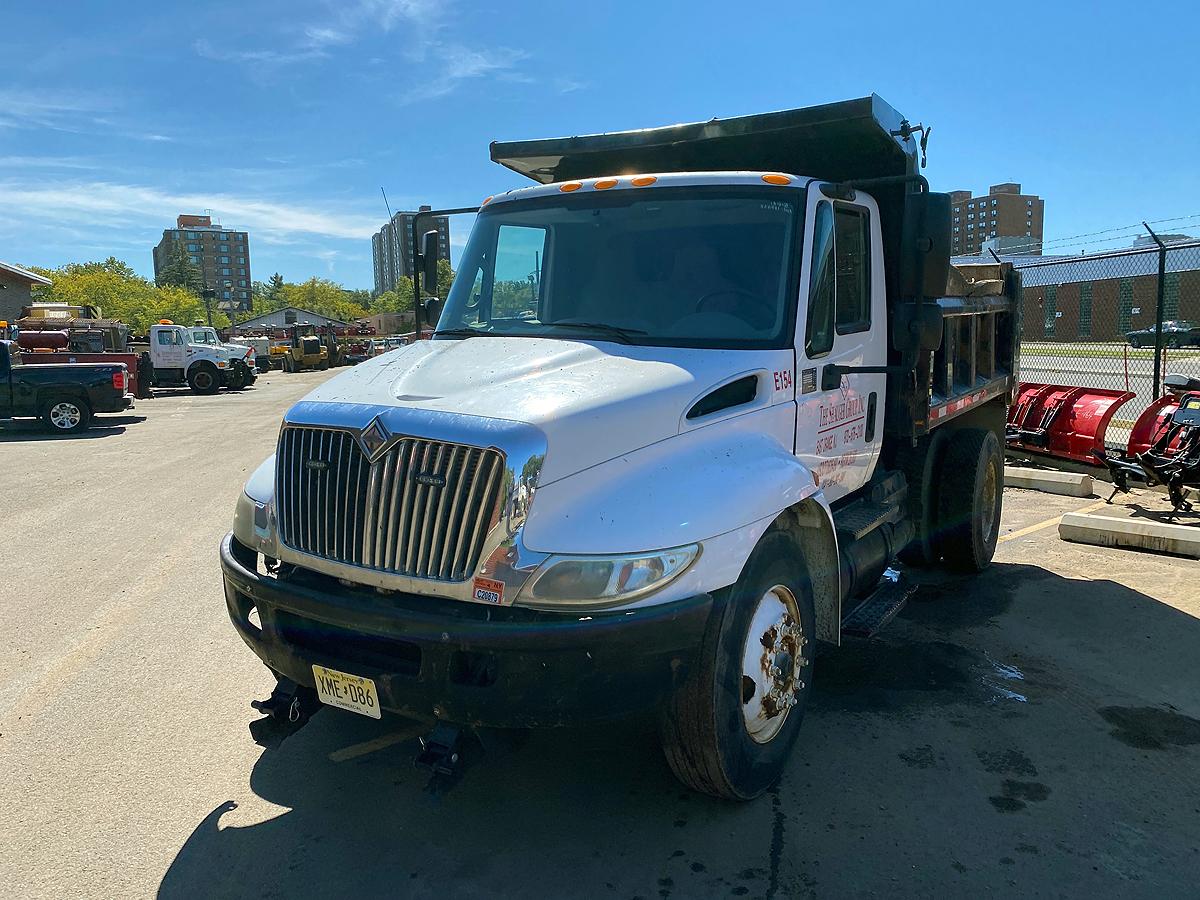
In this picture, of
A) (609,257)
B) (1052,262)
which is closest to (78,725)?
(609,257)

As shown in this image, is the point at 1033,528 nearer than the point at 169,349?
Yes

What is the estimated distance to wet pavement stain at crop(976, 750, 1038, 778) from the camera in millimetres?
3936

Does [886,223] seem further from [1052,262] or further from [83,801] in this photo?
[1052,262]

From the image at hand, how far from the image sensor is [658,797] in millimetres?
3703

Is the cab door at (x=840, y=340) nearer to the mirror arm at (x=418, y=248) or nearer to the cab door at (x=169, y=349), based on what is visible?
the mirror arm at (x=418, y=248)

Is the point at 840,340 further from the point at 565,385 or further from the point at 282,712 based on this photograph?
the point at 282,712

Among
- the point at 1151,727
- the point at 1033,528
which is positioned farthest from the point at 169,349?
the point at 1151,727

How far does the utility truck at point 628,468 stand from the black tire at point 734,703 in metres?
0.01

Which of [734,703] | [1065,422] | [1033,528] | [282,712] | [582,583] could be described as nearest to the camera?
[582,583]

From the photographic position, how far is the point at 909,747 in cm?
414

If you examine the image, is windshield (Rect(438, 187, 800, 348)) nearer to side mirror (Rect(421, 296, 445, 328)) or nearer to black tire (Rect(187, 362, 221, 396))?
side mirror (Rect(421, 296, 445, 328))

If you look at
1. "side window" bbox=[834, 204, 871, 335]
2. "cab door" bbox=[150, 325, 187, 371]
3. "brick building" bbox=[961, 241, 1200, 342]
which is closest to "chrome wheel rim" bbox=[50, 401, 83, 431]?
"cab door" bbox=[150, 325, 187, 371]

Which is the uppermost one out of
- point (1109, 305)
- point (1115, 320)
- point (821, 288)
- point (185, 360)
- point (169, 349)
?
point (1109, 305)

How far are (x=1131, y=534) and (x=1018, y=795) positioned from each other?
465cm
